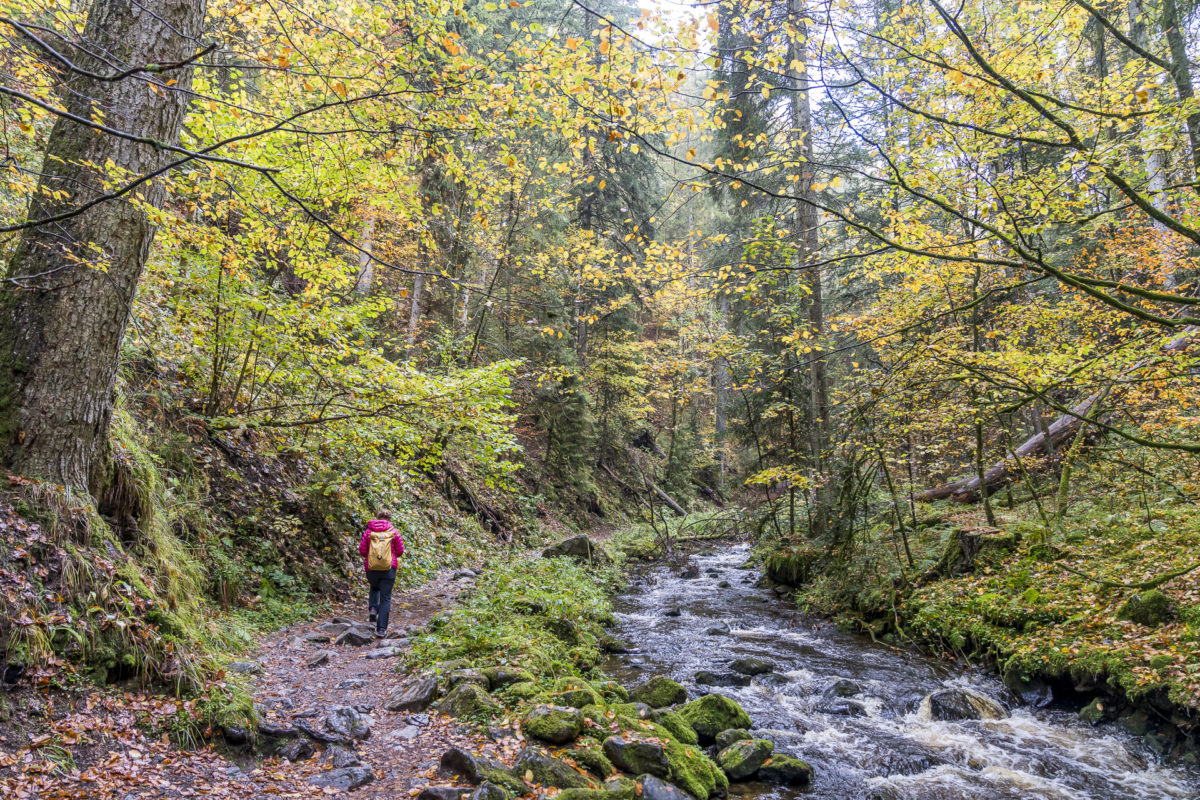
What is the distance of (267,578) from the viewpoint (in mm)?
8023

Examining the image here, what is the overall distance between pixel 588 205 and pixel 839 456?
14.2 m

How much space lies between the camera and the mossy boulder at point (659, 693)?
7.04 m

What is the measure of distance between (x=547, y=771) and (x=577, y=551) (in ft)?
33.7

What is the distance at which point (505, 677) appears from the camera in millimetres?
6234

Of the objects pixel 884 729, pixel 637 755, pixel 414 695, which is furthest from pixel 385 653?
pixel 884 729

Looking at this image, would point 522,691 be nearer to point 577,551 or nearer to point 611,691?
point 611,691

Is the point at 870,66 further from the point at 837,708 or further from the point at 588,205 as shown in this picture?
the point at 588,205

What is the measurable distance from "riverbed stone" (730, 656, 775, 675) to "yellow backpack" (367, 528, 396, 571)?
5013 mm

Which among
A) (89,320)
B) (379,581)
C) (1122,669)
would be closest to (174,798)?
(89,320)

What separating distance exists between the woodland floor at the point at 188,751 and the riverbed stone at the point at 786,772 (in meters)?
2.45

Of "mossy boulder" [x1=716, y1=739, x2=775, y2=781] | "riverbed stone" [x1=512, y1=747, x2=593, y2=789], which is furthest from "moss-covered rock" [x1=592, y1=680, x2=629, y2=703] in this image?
"riverbed stone" [x1=512, y1=747, x2=593, y2=789]

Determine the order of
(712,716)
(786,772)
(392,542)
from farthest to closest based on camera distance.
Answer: (392,542) < (712,716) < (786,772)

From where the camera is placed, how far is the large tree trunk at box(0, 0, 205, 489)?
466 centimetres

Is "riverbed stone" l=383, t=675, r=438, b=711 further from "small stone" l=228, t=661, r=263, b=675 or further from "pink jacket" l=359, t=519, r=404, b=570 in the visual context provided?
"pink jacket" l=359, t=519, r=404, b=570
